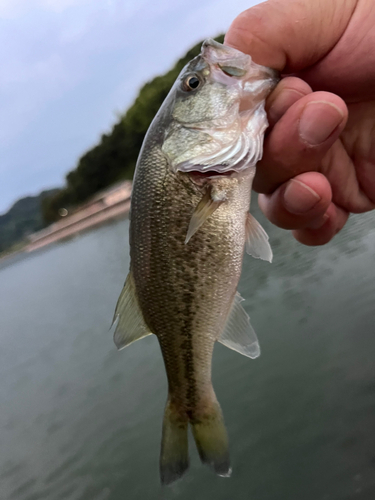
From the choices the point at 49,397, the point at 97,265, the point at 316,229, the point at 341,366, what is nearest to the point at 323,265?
the point at 341,366

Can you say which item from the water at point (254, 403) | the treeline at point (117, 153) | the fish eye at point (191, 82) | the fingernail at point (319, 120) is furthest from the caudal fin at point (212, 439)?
the treeline at point (117, 153)

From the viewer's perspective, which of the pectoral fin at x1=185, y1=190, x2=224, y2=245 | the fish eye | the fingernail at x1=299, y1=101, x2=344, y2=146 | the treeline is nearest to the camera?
the pectoral fin at x1=185, y1=190, x2=224, y2=245

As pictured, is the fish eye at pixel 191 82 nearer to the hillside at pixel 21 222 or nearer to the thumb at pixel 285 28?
the thumb at pixel 285 28

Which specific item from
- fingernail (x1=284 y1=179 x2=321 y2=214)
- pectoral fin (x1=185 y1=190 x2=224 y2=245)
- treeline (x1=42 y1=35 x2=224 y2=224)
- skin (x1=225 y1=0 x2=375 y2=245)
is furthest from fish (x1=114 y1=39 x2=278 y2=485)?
treeline (x1=42 y1=35 x2=224 y2=224)

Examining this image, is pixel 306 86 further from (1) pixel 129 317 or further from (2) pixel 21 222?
(2) pixel 21 222

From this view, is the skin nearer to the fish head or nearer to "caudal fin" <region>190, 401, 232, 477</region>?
the fish head

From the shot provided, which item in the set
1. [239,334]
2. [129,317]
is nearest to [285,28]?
[239,334]

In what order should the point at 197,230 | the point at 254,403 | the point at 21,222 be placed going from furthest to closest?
1. the point at 21,222
2. the point at 254,403
3. the point at 197,230
